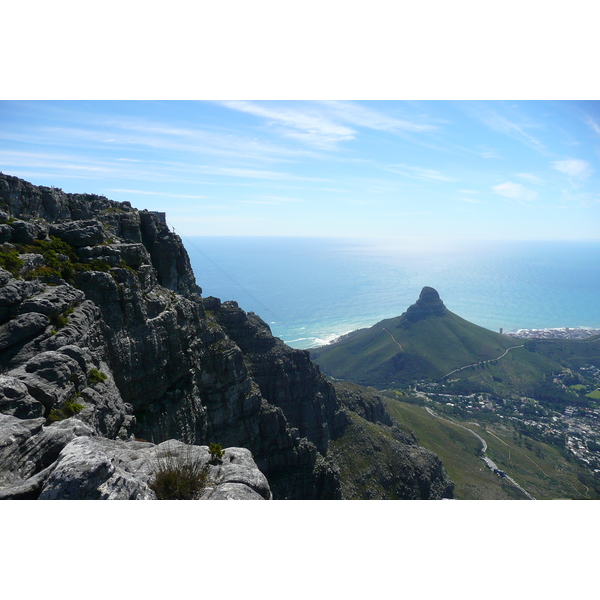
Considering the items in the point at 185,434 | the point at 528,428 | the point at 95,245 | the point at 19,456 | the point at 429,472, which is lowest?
the point at 528,428

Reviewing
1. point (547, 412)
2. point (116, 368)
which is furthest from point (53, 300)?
point (547, 412)

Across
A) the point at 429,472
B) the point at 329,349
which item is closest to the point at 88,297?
the point at 429,472

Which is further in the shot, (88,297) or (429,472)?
(429,472)

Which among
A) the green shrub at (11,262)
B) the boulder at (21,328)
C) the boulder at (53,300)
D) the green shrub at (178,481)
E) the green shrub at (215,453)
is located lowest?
the green shrub at (215,453)

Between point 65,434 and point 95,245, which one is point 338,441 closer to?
point 95,245

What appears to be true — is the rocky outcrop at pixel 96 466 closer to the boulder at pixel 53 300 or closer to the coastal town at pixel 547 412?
the boulder at pixel 53 300

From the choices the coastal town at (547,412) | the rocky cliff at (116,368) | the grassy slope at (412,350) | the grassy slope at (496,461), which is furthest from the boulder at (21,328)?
the grassy slope at (412,350)
